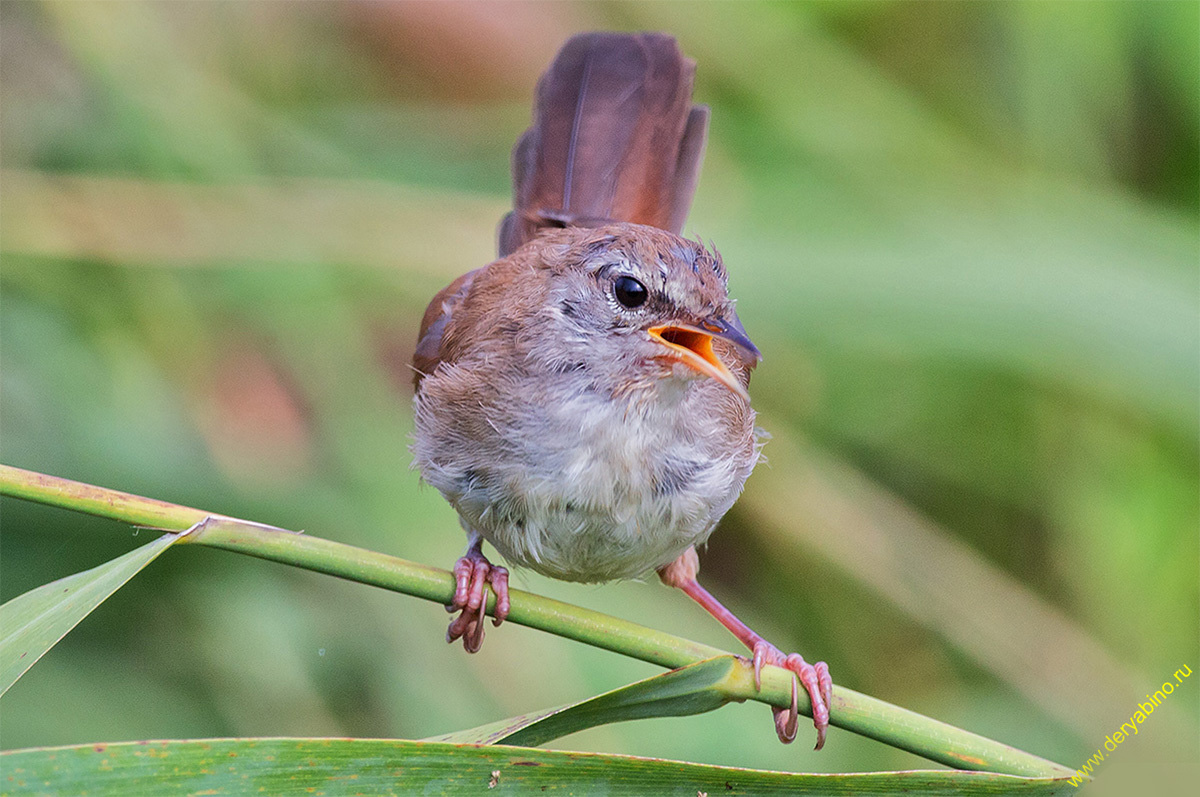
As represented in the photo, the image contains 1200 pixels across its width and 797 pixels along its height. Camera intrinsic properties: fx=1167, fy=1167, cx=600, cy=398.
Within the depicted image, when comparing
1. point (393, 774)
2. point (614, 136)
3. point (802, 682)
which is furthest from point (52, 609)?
point (614, 136)

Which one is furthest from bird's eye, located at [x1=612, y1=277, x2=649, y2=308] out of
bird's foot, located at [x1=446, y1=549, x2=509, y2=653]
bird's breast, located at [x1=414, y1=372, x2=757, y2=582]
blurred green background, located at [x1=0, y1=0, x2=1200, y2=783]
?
blurred green background, located at [x1=0, y1=0, x2=1200, y2=783]

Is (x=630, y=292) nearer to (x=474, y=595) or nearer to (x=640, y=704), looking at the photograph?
(x=474, y=595)

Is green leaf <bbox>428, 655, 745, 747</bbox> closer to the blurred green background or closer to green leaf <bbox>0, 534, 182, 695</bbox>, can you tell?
green leaf <bbox>0, 534, 182, 695</bbox>

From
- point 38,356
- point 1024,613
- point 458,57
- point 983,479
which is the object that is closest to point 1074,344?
point 983,479

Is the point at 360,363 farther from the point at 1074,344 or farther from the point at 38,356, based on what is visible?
the point at 1074,344

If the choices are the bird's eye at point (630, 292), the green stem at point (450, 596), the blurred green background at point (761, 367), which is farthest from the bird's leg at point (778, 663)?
the bird's eye at point (630, 292)
